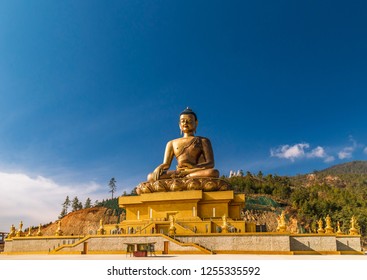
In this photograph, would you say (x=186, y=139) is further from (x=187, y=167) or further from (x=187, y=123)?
(x=187, y=167)

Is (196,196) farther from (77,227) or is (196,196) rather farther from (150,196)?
(77,227)

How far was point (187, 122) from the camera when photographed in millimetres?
23609

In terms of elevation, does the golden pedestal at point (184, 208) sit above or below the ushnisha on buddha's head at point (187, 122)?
below

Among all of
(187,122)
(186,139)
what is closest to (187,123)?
(187,122)

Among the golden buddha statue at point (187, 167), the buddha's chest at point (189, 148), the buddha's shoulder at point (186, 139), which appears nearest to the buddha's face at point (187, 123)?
the golden buddha statue at point (187, 167)

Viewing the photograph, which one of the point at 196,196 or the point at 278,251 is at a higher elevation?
the point at 196,196

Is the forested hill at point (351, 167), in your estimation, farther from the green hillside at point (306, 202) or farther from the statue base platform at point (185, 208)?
the statue base platform at point (185, 208)

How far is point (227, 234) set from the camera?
15125mm

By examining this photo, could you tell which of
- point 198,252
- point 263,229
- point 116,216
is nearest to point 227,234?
point 198,252

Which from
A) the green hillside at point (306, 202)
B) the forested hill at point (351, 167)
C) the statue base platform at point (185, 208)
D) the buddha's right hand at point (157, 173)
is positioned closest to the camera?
the statue base platform at point (185, 208)

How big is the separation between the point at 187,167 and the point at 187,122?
3.15 metres

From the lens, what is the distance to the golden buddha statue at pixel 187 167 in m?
19.7
